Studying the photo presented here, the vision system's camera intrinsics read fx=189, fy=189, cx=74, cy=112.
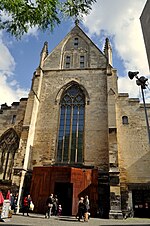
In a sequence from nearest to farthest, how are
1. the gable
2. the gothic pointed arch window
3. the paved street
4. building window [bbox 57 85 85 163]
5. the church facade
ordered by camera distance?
the paved street → the church facade → the gothic pointed arch window → building window [bbox 57 85 85 163] → the gable

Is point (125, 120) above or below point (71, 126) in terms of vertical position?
above

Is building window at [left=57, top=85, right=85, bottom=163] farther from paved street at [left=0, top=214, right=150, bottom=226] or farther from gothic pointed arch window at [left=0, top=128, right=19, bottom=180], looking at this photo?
paved street at [left=0, top=214, right=150, bottom=226]

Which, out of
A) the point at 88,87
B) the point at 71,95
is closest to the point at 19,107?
the point at 71,95

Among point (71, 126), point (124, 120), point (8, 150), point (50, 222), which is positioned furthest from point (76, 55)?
point (50, 222)

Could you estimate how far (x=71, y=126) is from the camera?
1700cm

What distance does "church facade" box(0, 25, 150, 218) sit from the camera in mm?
13422

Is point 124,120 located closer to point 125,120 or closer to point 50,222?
point 125,120

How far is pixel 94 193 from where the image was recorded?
43.4 feet

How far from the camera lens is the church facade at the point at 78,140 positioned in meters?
13.4

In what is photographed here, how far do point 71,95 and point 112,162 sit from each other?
7982 millimetres

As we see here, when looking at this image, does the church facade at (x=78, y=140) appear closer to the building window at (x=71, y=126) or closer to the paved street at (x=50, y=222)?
the building window at (x=71, y=126)

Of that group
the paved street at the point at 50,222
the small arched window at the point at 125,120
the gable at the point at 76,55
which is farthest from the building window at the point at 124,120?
the paved street at the point at 50,222

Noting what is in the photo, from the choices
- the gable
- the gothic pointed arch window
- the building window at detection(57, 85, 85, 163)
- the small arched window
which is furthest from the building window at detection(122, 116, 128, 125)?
the gothic pointed arch window

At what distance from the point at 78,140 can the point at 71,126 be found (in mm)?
1460
